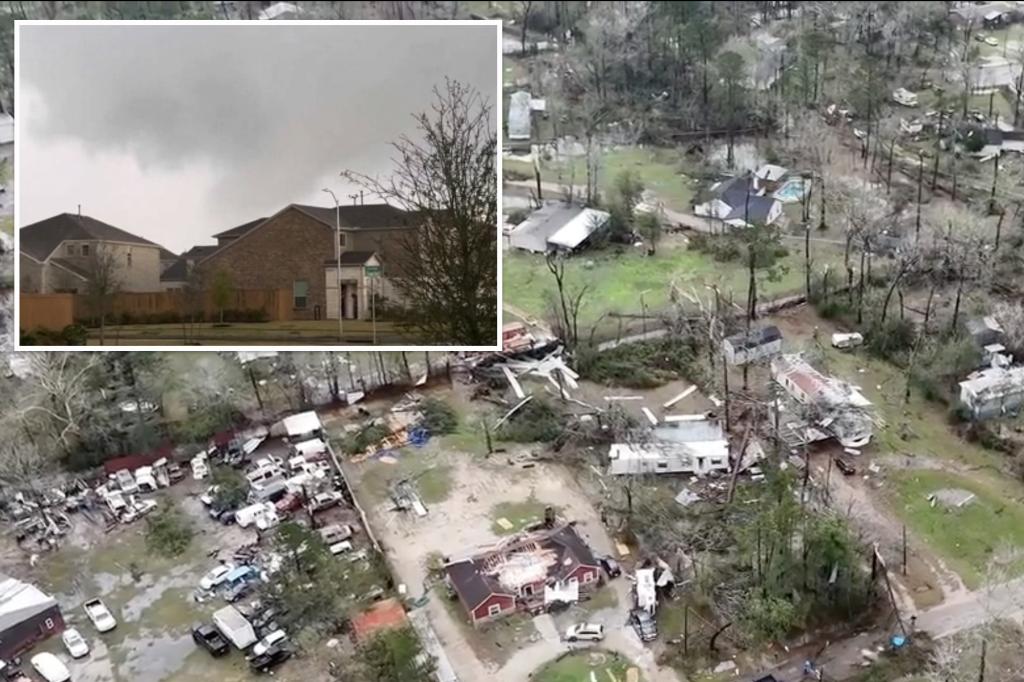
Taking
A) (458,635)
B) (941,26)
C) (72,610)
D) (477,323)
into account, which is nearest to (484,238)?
(477,323)

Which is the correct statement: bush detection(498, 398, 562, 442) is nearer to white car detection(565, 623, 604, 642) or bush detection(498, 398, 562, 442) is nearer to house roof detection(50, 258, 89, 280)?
white car detection(565, 623, 604, 642)

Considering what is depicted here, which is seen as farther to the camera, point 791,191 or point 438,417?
point 791,191

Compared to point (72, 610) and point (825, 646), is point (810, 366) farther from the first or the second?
point (72, 610)

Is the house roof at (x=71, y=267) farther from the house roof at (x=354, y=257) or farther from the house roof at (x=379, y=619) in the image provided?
the house roof at (x=379, y=619)

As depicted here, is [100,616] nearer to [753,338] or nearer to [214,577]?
[214,577]

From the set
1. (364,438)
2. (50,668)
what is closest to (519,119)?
(364,438)

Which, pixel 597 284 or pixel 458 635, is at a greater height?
pixel 597 284

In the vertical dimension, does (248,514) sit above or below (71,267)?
below

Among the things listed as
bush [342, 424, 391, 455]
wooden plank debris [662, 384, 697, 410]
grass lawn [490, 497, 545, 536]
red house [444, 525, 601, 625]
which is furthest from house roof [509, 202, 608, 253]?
red house [444, 525, 601, 625]
